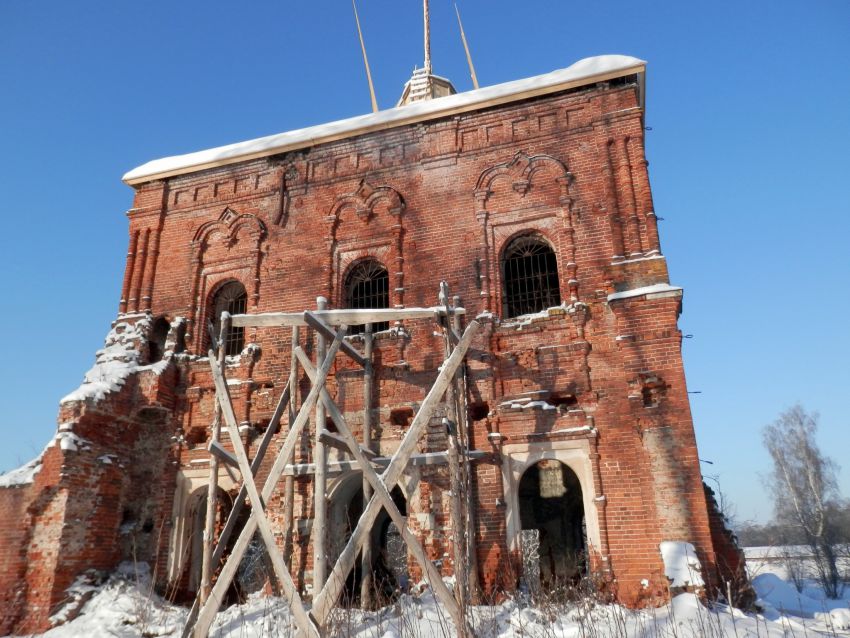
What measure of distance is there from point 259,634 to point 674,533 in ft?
16.7

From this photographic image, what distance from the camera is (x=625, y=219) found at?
9.49 metres

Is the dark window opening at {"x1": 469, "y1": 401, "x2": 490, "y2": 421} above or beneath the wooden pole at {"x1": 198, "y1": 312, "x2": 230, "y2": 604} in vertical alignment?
above

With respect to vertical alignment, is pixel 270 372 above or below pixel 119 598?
above

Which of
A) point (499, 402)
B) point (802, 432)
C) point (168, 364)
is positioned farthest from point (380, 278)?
point (802, 432)

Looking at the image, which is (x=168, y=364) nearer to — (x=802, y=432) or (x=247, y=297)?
(x=247, y=297)

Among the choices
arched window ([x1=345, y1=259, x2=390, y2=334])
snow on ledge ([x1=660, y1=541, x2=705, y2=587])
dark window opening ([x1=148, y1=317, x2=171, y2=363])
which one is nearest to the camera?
snow on ledge ([x1=660, y1=541, x2=705, y2=587])

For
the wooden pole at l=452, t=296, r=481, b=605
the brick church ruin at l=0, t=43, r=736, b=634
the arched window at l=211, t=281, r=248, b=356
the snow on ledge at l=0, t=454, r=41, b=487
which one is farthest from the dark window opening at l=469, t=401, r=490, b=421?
A: the snow on ledge at l=0, t=454, r=41, b=487

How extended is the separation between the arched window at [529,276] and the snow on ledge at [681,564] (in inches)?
155

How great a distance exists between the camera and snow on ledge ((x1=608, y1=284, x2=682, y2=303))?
8.48 metres

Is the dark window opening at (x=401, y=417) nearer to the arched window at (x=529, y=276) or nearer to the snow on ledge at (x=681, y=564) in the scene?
the arched window at (x=529, y=276)

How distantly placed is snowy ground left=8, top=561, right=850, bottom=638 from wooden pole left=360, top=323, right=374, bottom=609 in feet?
1.35

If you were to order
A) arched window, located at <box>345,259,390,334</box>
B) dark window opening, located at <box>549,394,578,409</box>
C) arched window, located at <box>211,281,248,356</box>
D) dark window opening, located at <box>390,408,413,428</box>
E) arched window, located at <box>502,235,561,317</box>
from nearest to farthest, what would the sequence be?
dark window opening, located at <box>549,394,578,409</box> → dark window opening, located at <box>390,408,413,428</box> → arched window, located at <box>502,235,561,317</box> → arched window, located at <box>345,259,390,334</box> → arched window, located at <box>211,281,248,356</box>

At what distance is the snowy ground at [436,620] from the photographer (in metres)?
6.10

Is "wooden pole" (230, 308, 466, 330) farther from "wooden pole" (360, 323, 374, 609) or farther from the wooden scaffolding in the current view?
"wooden pole" (360, 323, 374, 609)
